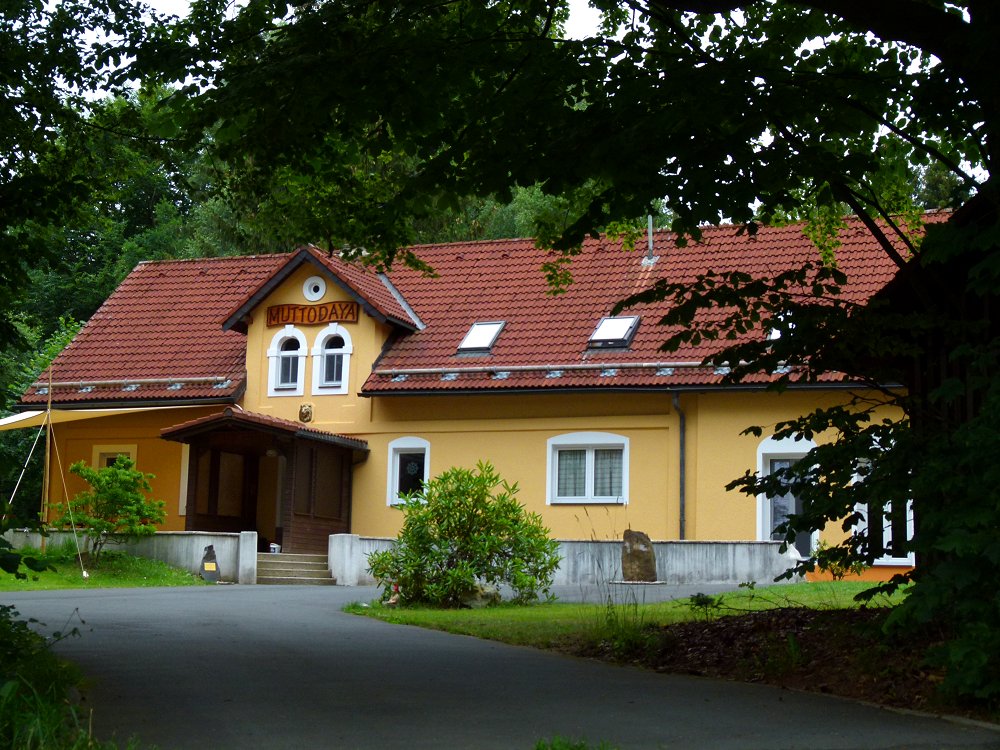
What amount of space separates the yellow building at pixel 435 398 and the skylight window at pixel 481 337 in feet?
0.19

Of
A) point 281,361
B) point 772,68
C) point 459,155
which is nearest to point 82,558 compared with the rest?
point 281,361

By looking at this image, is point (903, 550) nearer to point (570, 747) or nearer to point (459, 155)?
point (570, 747)

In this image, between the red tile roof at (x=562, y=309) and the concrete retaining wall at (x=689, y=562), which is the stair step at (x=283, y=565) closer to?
the concrete retaining wall at (x=689, y=562)

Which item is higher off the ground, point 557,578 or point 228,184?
point 228,184

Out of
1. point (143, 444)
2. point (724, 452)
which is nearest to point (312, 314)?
point (143, 444)

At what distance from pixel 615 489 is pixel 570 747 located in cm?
2013

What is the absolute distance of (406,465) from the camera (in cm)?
2842

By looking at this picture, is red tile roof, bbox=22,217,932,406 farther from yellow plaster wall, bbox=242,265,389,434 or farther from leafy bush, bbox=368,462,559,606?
leafy bush, bbox=368,462,559,606

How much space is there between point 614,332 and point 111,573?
34.2ft

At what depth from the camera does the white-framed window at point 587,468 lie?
26.5 metres

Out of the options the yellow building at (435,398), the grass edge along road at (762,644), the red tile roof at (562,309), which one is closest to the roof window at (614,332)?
the yellow building at (435,398)

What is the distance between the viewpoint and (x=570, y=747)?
6.55 metres

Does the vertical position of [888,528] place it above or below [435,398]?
below

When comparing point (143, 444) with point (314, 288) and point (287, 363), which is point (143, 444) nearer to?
point (287, 363)
